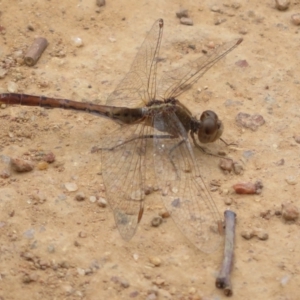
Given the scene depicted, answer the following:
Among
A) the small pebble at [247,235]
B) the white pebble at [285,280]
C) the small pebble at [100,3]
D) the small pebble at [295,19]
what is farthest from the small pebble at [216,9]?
the white pebble at [285,280]

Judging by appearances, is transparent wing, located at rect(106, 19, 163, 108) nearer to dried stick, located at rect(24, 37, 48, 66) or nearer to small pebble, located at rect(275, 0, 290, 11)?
dried stick, located at rect(24, 37, 48, 66)

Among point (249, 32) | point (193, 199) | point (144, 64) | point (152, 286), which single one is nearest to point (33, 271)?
point (152, 286)

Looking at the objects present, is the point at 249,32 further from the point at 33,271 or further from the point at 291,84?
the point at 33,271

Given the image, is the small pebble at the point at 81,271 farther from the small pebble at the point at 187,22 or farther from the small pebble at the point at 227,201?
the small pebble at the point at 187,22

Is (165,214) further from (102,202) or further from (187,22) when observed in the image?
(187,22)

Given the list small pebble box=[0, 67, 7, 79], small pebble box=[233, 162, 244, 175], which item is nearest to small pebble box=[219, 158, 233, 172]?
small pebble box=[233, 162, 244, 175]

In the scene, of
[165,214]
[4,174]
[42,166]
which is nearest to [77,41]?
[42,166]
